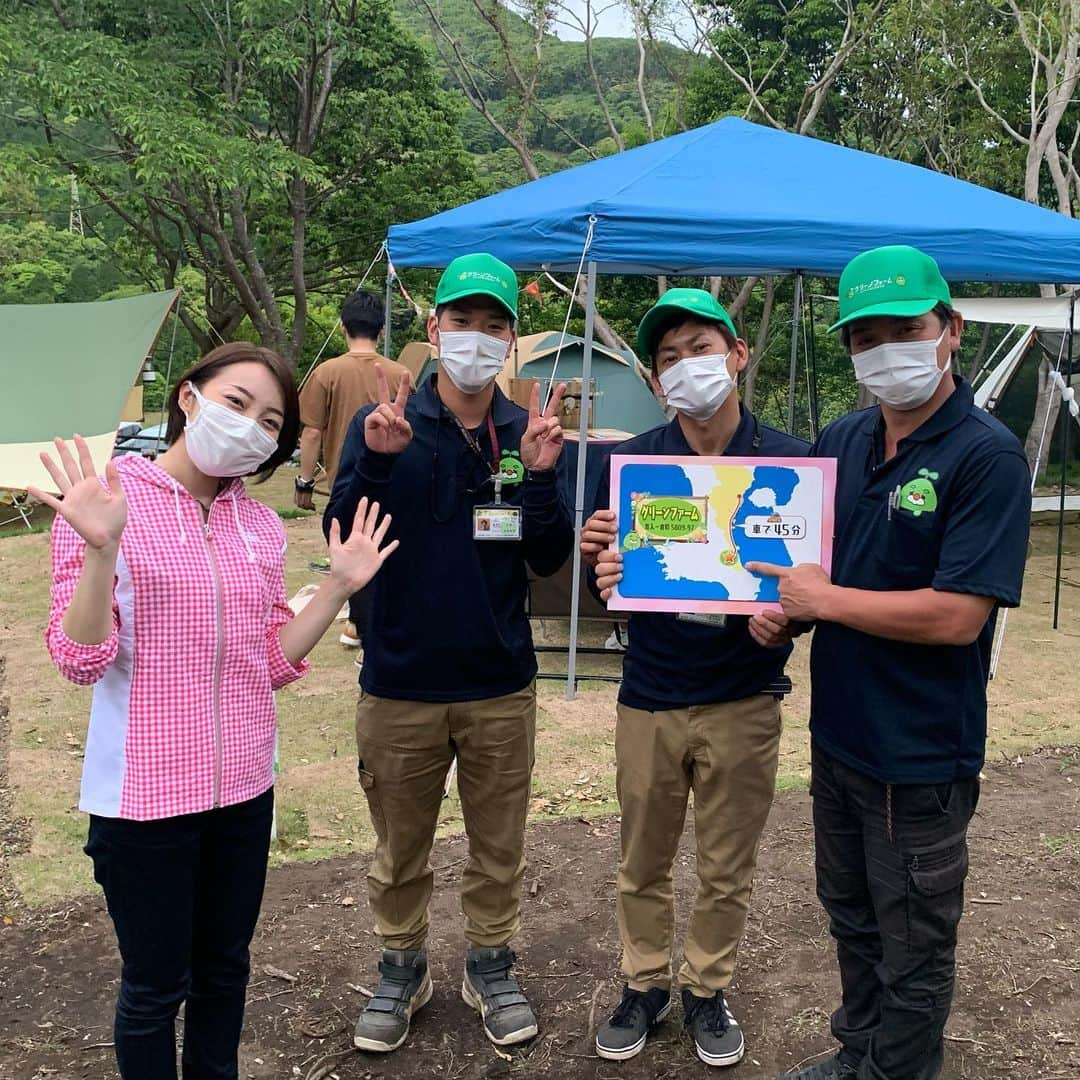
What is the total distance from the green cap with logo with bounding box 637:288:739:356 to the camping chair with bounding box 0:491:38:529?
9.32 meters

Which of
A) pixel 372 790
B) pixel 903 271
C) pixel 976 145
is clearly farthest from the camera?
pixel 976 145

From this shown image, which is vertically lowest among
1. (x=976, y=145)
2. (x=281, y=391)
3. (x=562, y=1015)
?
(x=562, y=1015)

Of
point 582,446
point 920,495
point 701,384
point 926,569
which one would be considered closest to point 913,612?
point 926,569

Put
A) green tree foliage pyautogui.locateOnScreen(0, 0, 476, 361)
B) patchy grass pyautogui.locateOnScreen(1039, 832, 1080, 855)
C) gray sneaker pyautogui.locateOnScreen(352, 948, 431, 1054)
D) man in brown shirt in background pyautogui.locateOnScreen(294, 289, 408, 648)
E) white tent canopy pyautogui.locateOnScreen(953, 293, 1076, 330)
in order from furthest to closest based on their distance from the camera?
green tree foliage pyautogui.locateOnScreen(0, 0, 476, 361) → white tent canopy pyautogui.locateOnScreen(953, 293, 1076, 330) → man in brown shirt in background pyautogui.locateOnScreen(294, 289, 408, 648) → patchy grass pyautogui.locateOnScreen(1039, 832, 1080, 855) → gray sneaker pyautogui.locateOnScreen(352, 948, 431, 1054)

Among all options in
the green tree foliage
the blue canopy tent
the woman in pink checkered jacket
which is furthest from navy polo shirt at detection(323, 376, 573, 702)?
the green tree foliage

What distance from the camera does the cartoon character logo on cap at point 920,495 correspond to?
189 centimetres

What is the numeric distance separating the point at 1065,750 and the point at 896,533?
3434 millimetres

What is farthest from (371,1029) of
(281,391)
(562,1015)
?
(281,391)

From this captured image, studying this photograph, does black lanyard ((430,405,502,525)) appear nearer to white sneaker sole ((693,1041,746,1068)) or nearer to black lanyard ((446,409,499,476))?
black lanyard ((446,409,499,476))

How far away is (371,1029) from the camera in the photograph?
2.48 meters

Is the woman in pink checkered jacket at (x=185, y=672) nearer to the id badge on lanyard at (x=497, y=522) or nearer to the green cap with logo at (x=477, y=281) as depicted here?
the id badge on lanyard at (x=497, y=522)

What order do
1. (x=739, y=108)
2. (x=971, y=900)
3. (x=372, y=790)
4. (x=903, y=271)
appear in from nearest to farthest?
1. (x=903, y=271)
2. (x=372, y=790)
3. (x=971, y=900)
4. (x=739, y=108)

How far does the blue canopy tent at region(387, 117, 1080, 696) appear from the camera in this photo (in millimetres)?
4922

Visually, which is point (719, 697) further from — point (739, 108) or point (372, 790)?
point (739, 108)
